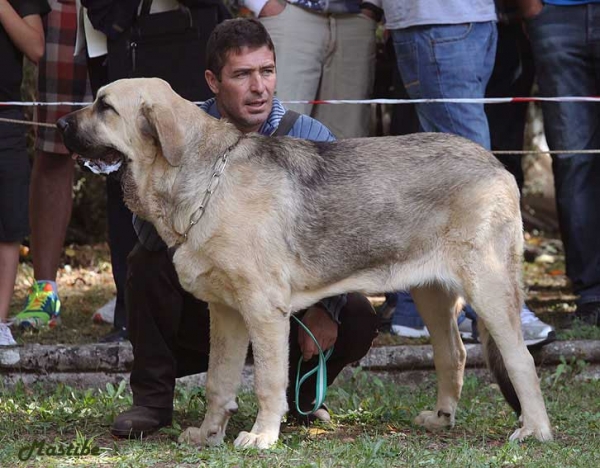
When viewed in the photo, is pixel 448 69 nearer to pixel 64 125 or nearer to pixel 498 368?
pixel 498 368

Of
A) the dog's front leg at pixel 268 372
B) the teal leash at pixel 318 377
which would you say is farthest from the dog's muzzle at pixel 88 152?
the teal leash at pixel 318 377

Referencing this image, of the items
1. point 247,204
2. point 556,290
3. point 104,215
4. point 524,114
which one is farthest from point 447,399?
point 104,215

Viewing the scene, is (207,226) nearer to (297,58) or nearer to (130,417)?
(130,417)

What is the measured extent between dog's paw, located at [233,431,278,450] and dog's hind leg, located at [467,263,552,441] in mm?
1032

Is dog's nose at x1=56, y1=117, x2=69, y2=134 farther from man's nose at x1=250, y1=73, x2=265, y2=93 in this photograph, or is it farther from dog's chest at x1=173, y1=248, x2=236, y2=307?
man's nose at x1=250, y1=73, x2=265, y2=93

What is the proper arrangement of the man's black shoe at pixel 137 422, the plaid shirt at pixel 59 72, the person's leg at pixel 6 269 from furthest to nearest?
the plaid shirt at pixel 59 72 < the person's leg at pixel 6 269 < the man's black shoe at pixel 137 422

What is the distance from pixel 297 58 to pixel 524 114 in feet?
5.85

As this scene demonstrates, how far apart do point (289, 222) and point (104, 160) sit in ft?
2.72

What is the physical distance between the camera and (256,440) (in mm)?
4844

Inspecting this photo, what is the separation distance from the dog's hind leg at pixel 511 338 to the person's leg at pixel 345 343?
0.61 m

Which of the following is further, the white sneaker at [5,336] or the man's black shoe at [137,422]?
the white sneaker at [5,336]

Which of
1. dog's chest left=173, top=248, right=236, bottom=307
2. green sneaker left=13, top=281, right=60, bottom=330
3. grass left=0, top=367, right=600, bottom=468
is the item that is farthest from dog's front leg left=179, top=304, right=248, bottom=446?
green sneaker left=13, top=281, right=60, bottom=330

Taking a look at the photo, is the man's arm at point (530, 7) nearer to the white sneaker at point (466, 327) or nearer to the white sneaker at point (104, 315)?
the white sneaker at point (466, 327)

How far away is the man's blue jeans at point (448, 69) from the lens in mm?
6703
